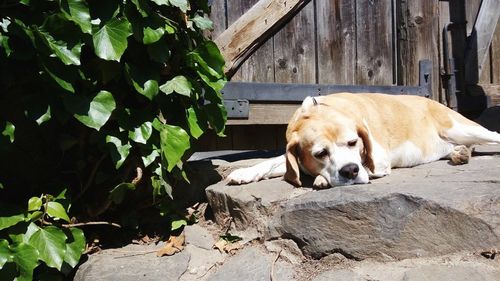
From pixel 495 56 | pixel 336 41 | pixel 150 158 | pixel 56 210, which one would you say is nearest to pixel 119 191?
pixel 150 158

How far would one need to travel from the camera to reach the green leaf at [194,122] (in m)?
3.24

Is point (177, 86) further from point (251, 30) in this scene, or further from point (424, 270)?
point (424, 270)

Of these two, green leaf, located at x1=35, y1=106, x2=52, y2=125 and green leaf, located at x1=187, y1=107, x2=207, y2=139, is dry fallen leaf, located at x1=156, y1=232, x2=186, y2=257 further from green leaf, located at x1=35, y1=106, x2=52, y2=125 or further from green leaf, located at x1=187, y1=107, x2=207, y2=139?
green leaf, located at x1=35, y1=106, x2=52, y2=125

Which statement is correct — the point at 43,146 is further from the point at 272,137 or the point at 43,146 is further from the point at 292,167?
the point at 272,137

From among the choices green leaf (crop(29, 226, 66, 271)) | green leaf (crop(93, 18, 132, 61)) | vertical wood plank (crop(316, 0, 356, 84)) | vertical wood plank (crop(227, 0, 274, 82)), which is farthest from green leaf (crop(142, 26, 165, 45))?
vertical wood plank (crop(316, 0, 356, 84))

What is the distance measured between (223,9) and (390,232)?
2.43 meters

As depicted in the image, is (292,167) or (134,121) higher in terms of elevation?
(134,121)

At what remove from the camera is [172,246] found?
10.5 feet

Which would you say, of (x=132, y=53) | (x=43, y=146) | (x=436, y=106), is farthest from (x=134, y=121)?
(x=436, y=106)

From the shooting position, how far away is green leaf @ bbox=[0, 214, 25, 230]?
2.63m

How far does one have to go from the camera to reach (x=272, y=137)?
16.1 feet

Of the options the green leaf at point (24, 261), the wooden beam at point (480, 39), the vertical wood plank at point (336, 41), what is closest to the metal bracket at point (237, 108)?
the vertical wood plank at point (336, 41)

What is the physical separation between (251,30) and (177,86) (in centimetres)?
153

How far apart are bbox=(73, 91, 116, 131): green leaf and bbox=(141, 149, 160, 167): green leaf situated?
362 millimetres
